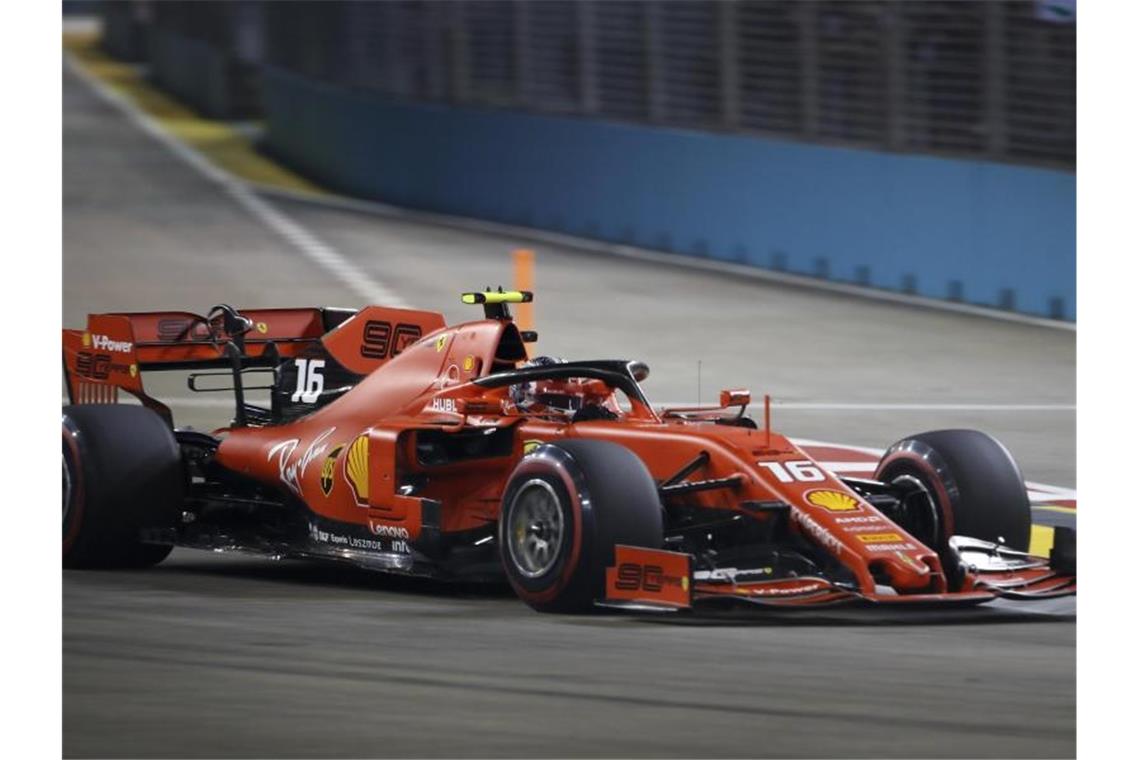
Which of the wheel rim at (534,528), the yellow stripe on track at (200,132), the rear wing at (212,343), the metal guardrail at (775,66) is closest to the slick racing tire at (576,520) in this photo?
the wheel rim at (534,528)

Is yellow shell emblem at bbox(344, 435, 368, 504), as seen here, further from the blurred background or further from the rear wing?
the blurred background

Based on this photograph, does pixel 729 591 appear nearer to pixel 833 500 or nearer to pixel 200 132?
pixel 833 500

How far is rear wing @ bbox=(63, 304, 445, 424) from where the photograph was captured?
12.1 m

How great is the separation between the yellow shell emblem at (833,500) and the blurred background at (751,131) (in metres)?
12.3

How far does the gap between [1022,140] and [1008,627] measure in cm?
1387

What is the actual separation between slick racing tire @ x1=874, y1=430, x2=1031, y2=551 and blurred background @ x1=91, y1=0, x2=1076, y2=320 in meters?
11.4

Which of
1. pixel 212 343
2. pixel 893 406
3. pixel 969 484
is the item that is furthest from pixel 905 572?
pixel 893 406

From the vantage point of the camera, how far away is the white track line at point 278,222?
2381 centimetres

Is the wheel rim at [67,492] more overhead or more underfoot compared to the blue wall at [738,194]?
more underfoot

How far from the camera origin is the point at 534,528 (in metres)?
9.80

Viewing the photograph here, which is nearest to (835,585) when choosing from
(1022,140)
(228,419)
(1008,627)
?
(1008,627)

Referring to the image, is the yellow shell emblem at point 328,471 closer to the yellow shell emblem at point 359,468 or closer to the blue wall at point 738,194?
the yellow shell emblem at point 359,468
